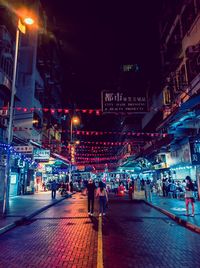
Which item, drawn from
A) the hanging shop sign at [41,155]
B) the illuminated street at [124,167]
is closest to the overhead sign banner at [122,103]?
the illuminated street at [124,167]

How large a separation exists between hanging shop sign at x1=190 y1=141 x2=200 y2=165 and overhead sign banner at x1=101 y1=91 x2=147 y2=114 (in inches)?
328

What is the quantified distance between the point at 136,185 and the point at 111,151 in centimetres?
5319

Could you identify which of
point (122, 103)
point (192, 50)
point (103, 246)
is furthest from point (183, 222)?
point (192, 50)

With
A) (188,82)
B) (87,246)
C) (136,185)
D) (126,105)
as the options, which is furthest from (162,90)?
(87,246)

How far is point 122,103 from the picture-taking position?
558 inches

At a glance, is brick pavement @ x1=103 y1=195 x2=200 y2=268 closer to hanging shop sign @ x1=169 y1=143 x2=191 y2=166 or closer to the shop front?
hanging shop sign @ x1=169 y1=143 x2=191 y2=166

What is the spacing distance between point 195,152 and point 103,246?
14.7m

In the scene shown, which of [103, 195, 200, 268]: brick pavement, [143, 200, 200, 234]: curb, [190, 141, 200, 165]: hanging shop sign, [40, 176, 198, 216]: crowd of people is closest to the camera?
[103, 195, 200, 268]: brick pavement

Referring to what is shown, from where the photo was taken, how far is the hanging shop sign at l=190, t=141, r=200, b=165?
65.4ft

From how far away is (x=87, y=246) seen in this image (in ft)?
25.6

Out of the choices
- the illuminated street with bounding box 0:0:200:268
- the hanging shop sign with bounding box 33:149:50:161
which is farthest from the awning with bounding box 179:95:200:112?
the hanging shop sign with bounding box 33:149:50:161

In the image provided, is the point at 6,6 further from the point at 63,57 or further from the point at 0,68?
the point at 63,57

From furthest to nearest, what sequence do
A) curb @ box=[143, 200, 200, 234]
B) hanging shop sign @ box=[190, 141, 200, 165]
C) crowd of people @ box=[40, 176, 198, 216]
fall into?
hanging shop sign @ box=[190, 141, 200, 165] → crowd of people @ box=[40, 176, 198, 216] → curb @ box=[143, 200, 200, 234]

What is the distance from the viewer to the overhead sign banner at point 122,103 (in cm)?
1414
